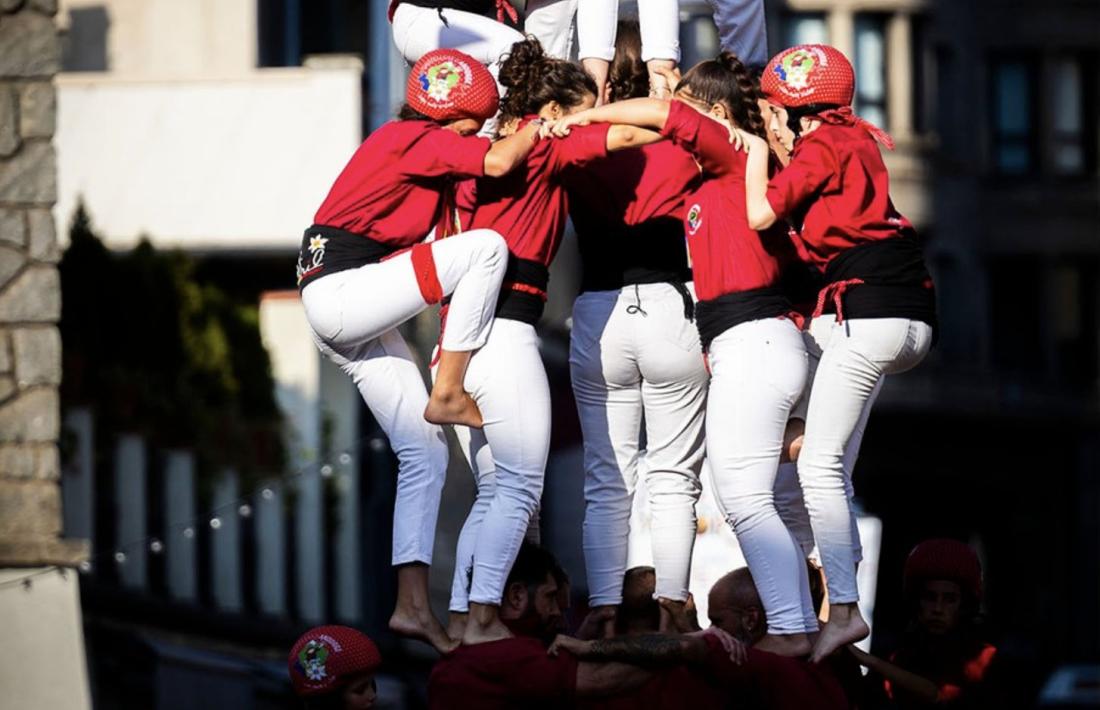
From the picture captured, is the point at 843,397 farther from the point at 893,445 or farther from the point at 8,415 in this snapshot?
the point at 893,445

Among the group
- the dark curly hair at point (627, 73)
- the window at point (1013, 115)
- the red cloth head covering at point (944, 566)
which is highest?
the window at point (1013, 115)

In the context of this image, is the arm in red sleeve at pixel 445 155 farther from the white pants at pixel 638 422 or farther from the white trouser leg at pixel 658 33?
the white trouser leg at pixel 658 33

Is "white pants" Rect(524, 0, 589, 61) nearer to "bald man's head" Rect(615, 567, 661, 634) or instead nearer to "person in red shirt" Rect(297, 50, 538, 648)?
"person in red shirt" Rect(297, 50, 538, 648)

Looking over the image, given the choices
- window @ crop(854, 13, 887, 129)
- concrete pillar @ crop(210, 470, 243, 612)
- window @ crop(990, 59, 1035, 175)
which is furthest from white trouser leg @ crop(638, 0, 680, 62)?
window @ crop(990, 59, 1035, 175)

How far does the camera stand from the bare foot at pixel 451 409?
1020cm

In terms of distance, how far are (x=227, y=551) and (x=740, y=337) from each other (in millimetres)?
10230

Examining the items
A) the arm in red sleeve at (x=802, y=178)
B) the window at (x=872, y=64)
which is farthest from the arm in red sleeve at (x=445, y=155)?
the window at (x=872, y=64)

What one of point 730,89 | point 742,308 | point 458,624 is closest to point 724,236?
point 742,308

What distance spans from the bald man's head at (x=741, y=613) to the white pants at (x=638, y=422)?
1.14 ft

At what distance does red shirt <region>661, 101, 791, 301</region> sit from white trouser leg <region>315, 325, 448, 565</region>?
1209mm

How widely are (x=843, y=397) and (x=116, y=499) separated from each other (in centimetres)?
959

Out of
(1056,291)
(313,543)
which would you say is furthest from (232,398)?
(1056,291)

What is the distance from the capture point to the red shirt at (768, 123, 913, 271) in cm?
1008

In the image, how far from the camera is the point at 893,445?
41.8 meters
